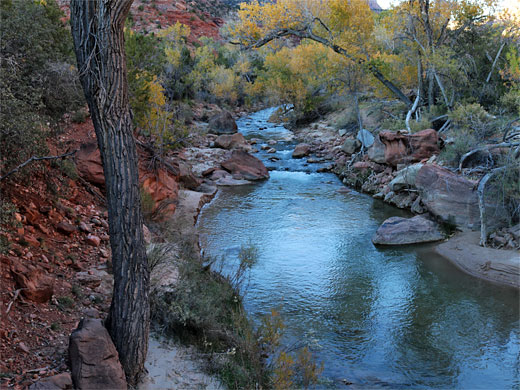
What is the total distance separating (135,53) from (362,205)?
818 cm

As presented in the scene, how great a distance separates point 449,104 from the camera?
626 inches

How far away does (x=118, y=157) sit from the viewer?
400 centimetres

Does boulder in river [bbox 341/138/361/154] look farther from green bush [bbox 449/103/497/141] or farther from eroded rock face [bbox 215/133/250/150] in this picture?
eroded rock face [bbox 215/133/250/150]

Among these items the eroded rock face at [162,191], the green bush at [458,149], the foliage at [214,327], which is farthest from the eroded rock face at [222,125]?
the foliage at [214,327]

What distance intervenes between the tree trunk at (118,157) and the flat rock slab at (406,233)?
710 cm

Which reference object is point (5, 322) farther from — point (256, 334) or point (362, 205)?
point (362, 205)

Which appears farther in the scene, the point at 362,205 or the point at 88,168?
the point at 362,205

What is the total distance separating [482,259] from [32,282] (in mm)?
7835

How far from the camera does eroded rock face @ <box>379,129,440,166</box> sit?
14.0 meters

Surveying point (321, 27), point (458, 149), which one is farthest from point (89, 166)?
point (321, 27)

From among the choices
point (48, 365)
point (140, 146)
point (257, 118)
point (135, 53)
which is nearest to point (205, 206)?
point (140, 146)

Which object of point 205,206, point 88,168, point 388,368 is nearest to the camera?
point 388,368

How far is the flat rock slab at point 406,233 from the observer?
10.2 metres

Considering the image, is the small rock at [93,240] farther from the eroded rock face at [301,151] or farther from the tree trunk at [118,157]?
the eroded rock face at [301,151]
